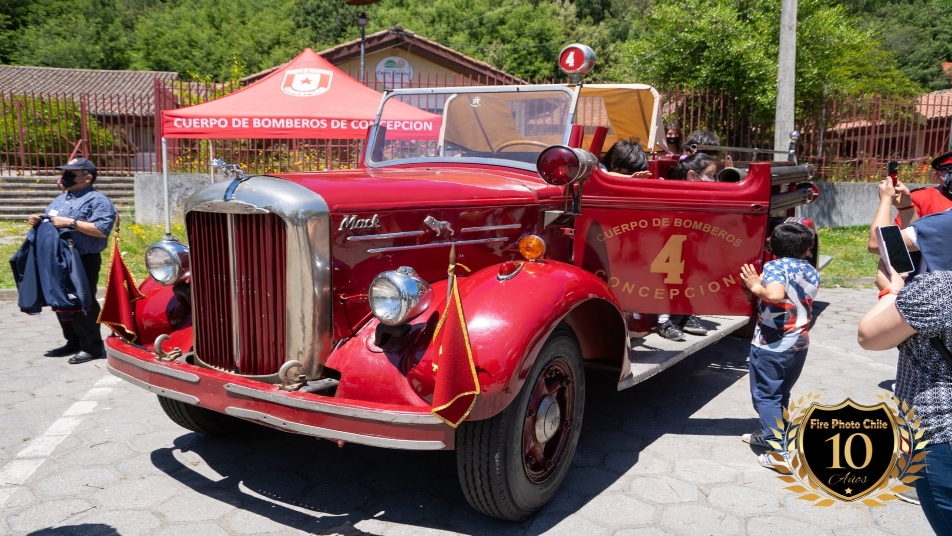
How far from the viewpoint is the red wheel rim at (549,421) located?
2.99 metres

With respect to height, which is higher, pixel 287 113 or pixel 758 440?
pixel 287 113

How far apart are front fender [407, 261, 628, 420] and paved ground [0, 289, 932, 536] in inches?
27.5

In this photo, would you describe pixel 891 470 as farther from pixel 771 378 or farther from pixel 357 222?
pixel 357 222

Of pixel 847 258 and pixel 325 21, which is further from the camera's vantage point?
pixel 325 21

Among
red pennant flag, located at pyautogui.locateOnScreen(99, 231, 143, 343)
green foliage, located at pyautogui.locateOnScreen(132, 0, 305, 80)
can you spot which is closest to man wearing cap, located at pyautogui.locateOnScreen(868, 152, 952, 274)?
red pennant flag, located at pyautogui.locateOnScreen(99, 231, 143, 343)

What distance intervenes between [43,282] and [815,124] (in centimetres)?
1247

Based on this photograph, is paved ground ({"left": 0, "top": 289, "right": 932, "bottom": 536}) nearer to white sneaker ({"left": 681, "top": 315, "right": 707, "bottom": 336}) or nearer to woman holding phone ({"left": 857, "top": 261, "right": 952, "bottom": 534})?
white sneaker ({"left": 681, "top": 315, "right": 707, "bottom": 336})

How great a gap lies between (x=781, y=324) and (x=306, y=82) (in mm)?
7811

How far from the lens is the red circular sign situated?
3.95 metres

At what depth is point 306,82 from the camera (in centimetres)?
978

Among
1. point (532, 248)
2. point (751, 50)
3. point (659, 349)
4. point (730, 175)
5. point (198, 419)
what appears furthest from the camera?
point (751, 50)

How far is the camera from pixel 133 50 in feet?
147

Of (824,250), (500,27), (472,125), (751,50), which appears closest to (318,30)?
(500,27)

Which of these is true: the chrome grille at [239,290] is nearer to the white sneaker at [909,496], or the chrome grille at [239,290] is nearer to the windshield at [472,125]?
the windshield at [472,125]
